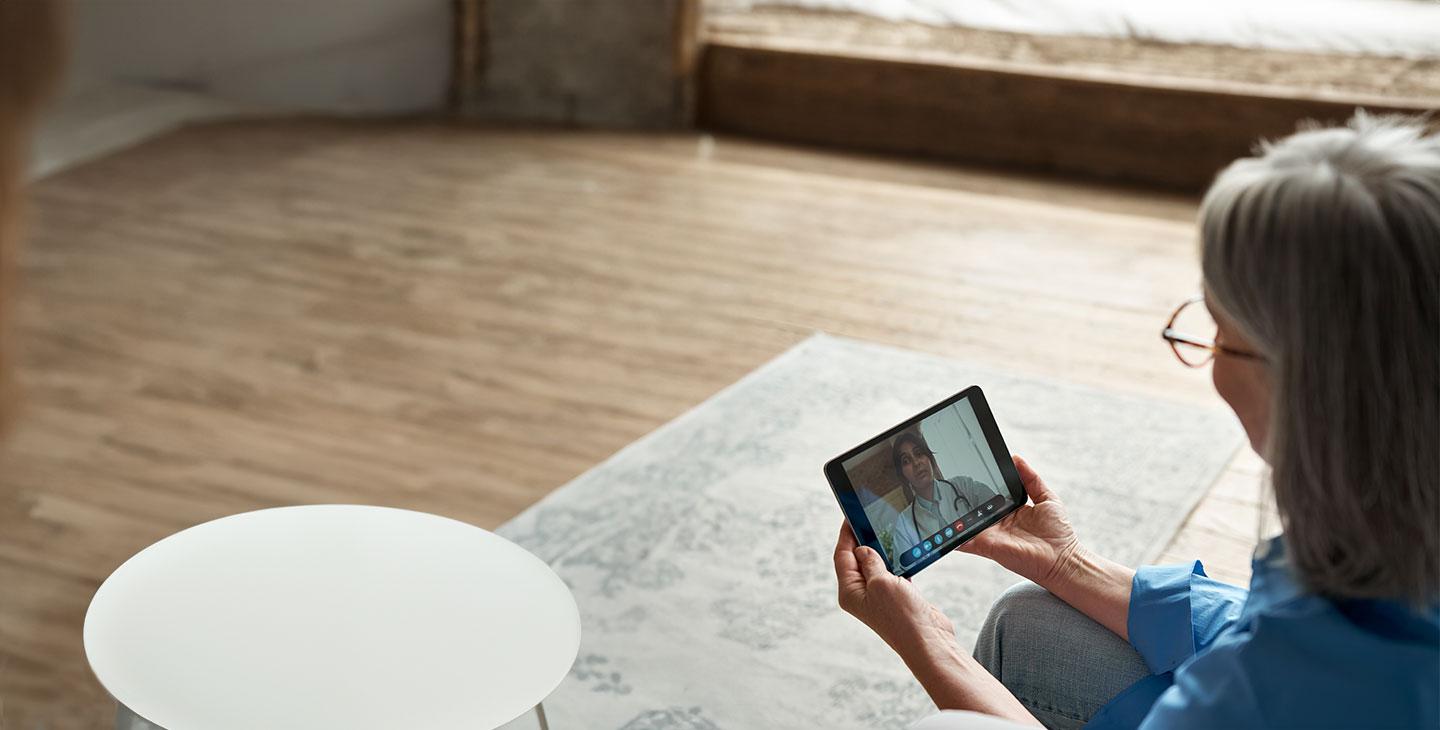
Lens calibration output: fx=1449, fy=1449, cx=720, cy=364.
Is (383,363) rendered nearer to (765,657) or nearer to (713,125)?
(765,657)

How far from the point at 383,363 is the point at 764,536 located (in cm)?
97

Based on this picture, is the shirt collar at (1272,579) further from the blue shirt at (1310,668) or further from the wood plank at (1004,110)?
the wood plank at (1004,110)

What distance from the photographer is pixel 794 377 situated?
2.73 m

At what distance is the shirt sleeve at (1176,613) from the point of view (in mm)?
1144

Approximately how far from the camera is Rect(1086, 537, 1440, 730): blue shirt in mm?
848

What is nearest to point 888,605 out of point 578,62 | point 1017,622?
point 1017,622

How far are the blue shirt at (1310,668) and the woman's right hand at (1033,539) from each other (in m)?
0.34

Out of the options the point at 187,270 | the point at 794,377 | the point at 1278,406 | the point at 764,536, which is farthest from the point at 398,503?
the point at 1278,406

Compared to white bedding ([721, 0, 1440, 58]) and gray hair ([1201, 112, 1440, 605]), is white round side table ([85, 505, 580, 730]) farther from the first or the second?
white bedding ([721, 0, 1440, 58])

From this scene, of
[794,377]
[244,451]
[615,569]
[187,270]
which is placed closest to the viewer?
[615,569]

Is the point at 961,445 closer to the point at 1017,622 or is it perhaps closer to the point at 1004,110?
the point at 1017,622

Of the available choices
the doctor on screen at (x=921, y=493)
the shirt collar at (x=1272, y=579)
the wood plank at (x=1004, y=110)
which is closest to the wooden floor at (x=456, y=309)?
the wood plank at (x=1004, y=110)

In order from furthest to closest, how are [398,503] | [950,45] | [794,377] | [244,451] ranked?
[950,45] → [794,377] → [244,451] → [398,503]

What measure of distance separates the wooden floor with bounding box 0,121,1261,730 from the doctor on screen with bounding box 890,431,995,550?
1.00 meters
